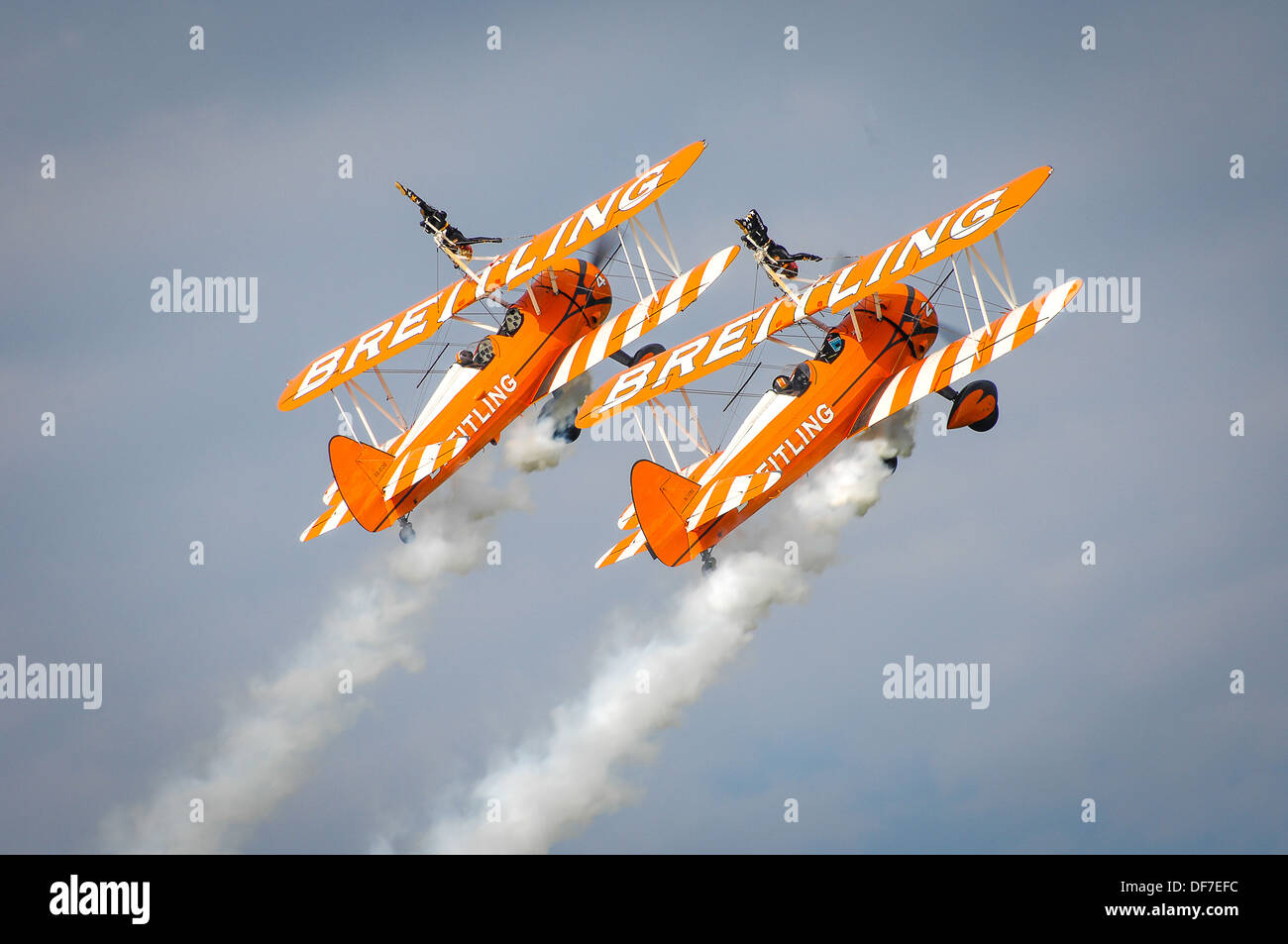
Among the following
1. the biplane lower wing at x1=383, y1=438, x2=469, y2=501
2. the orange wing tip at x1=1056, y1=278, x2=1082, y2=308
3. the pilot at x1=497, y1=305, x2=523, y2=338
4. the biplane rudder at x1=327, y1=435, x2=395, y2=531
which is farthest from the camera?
the pilot at x1=497, y1=305, x2=523, y2=338

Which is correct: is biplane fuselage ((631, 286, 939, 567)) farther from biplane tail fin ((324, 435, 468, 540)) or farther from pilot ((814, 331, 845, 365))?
biplane tail fin ((324, 435, 468, 540))

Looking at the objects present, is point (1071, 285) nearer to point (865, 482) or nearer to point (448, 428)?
point (865, 482)

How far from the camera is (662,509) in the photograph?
4488cm

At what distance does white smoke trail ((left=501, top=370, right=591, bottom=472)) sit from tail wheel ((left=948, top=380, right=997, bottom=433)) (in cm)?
Result: 751

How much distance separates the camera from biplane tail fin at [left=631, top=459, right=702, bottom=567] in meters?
44.7

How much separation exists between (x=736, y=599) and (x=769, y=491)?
3.33 metres

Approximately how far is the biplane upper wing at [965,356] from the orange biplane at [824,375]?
0.02 metres

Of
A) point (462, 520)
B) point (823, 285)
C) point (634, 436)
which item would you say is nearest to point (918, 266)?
point (823, 285)

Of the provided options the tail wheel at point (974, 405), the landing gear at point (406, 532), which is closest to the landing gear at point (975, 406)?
the tail wheel at point (974, 405)

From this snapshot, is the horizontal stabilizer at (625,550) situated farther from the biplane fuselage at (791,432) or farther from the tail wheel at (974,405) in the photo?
the tail wheel at (974,405)

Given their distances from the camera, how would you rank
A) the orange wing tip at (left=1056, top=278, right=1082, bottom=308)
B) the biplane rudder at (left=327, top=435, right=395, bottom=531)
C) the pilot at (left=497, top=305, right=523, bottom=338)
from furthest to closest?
1. the pilot at (left=497, top=305, right=523, bottom=338)
2. the biplane rudder at (left=327, top=435, right=395, bottom=531)
3. the orange wing tip at (left=1056, top=278, right=1082, bottom=308)

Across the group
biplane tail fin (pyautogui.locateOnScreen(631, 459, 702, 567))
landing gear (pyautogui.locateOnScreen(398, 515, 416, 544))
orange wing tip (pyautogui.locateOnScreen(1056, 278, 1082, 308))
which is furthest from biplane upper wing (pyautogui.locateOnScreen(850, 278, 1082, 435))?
landing gear (pyautogui.locateOnScreen(398, 515, 416, 544))

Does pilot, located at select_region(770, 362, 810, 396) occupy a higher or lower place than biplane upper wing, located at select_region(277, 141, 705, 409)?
lower
